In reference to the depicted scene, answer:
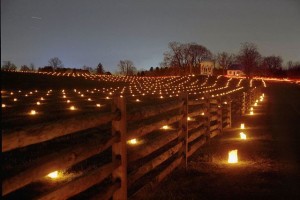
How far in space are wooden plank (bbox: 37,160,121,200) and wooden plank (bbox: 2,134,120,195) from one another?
0.21 metres

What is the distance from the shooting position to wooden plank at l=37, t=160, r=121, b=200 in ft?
12.4

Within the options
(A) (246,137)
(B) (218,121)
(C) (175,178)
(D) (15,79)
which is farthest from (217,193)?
(D) (15,79)

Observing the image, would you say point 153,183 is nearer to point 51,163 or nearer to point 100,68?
point 51,163

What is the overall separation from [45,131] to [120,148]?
1676 millimetres

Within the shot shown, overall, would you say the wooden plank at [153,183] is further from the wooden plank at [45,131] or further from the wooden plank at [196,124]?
the wooden plank at [196,124]

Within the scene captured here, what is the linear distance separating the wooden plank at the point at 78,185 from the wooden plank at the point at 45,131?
1.76 feet

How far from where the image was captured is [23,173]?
3.35 meters

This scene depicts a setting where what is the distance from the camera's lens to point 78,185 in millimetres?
4238

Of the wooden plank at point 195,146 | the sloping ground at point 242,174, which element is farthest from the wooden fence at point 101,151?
the sloping ground at point 242,174

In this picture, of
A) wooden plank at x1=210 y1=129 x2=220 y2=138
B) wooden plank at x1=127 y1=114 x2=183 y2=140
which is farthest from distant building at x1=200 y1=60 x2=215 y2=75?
wooden plank at x1=127 y1=114 x2=183 y2=140

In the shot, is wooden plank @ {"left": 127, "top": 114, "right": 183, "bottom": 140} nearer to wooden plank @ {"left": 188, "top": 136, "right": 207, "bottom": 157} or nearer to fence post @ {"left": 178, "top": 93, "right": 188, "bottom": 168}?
fence post @ {"left": 178, "top": 93, "right": 188, "bottom": 168}

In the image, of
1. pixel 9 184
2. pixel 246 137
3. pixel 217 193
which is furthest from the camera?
pixel 246 137

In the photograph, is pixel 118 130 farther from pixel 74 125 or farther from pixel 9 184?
pixel 9 184

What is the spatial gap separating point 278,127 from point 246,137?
3079 mm
